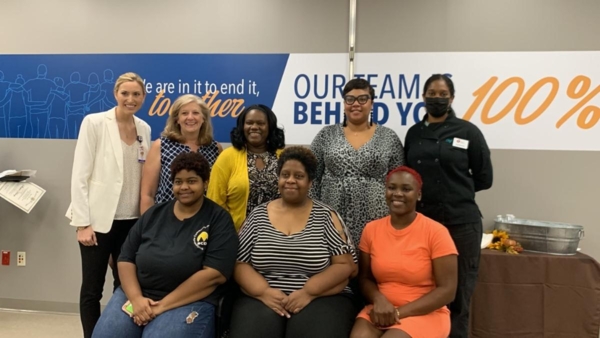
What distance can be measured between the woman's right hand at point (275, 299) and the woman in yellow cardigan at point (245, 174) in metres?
0.47

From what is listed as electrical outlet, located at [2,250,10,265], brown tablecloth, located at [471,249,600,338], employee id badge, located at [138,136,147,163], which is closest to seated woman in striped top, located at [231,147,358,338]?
employee id badge, located at [138,136,147,163]

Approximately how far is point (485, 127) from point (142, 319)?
253 cm

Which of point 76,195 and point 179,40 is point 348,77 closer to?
point 179,40

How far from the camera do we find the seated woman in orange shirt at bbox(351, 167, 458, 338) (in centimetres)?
180

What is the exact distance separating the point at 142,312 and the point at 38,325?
1949 millimetres

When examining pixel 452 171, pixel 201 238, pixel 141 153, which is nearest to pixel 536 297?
pixel 452 171

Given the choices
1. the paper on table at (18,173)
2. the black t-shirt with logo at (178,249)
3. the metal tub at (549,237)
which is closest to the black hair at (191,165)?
the black t-shirt with logo at (178,249)

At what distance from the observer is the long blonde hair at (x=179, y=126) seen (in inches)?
91.6

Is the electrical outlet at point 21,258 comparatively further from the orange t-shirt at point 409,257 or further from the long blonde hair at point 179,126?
the orange t-shirt at point 409,257

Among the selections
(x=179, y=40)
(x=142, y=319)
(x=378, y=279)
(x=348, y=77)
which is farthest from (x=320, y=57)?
(x=142, y=319)

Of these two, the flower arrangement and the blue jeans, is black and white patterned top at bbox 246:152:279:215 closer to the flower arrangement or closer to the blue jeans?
the blue jeans

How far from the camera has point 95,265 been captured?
2.31 meters

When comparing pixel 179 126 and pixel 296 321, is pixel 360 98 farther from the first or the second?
pixel 296 321

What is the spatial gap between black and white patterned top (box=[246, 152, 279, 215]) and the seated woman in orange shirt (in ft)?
1.90
